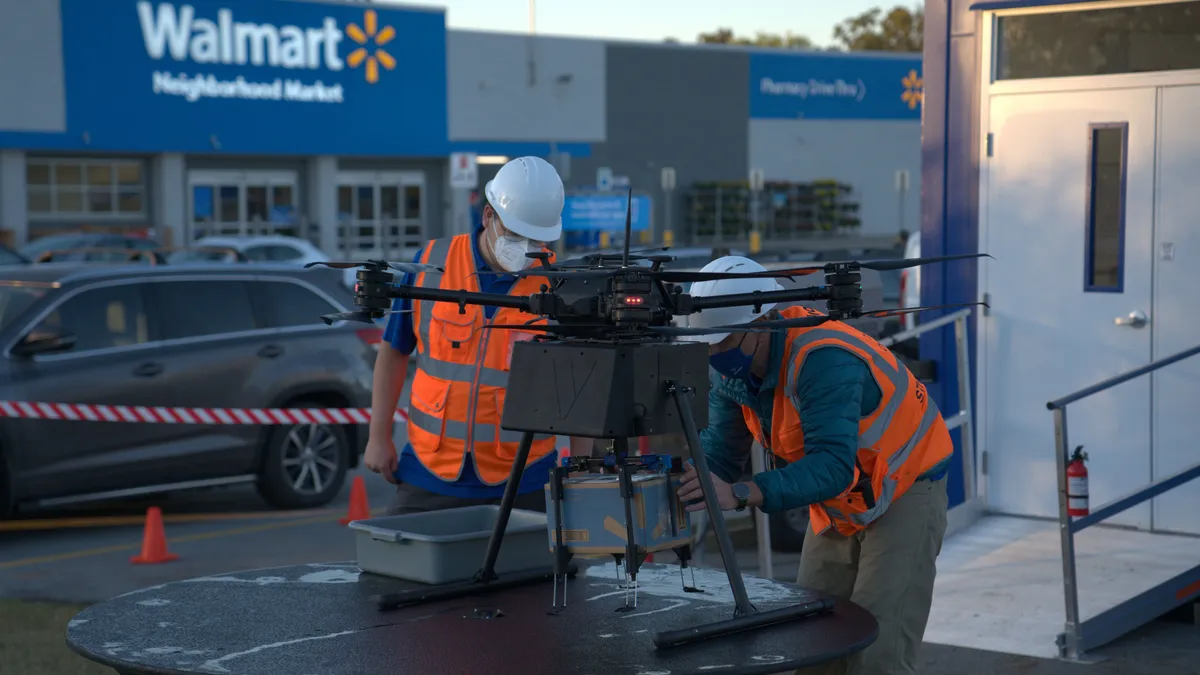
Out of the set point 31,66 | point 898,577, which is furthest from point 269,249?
point 898,577

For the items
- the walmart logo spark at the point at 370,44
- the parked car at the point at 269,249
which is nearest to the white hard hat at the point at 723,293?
the parked car at the point at 269,249

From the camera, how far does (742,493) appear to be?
13.5ft

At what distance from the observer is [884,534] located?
479 centimetres

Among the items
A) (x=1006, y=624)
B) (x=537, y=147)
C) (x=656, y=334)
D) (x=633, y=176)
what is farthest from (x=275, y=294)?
(x=633, y=176)

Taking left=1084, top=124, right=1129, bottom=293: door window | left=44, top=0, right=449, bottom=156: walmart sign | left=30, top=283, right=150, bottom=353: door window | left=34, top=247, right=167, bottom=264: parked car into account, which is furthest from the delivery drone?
left=44, top=0, right=449, bottom=156: walmart sign

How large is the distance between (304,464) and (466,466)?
6.84m

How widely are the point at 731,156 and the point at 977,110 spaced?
149 feet

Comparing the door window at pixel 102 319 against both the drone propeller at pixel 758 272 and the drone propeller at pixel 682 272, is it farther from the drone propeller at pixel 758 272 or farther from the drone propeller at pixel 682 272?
the drone propeller at pixel 758 272

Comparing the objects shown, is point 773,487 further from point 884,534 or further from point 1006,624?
point 1006,624

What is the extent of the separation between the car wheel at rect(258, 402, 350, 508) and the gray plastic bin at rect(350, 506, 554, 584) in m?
7.17

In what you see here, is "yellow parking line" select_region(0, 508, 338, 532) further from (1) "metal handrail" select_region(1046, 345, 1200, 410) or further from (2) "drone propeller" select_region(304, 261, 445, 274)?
(2) "drone propeller" select_region(304, 261, 445, 274)

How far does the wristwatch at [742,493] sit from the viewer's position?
4090mm

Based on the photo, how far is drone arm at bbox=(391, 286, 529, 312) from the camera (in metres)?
3.87

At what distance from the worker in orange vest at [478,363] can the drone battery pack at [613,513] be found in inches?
57.4
